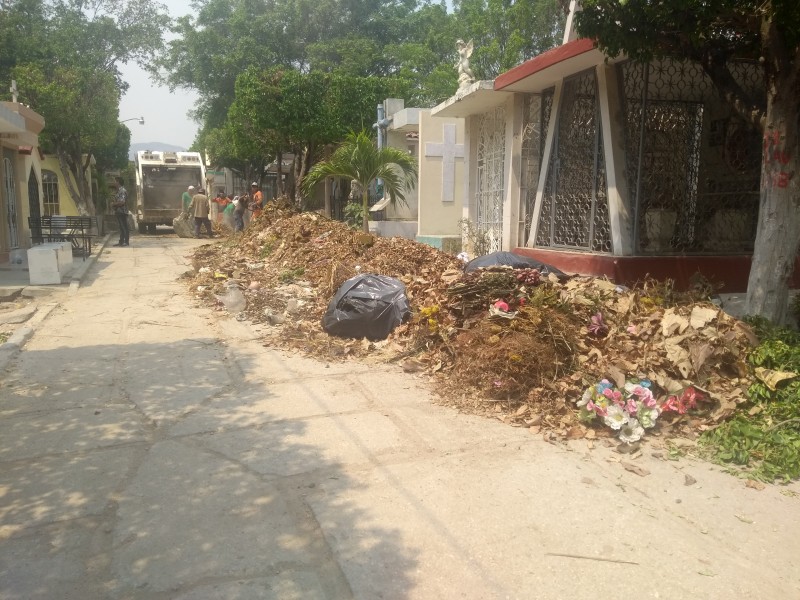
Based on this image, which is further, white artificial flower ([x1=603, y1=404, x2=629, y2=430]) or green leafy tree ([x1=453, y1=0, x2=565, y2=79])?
green leafy tree ([x1=453, y1=0, x2=565, y2=79])

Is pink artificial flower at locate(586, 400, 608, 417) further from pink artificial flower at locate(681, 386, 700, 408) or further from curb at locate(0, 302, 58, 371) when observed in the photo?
curb at locate(0, 302, 58, 371)

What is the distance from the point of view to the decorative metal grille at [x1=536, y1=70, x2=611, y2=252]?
26.7 ft

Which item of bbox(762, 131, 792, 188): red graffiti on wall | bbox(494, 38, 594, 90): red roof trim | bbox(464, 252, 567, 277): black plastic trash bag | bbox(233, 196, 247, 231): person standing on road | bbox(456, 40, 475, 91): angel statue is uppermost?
bbox(456, 40, 475, 91): angel statue

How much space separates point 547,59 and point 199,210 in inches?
625

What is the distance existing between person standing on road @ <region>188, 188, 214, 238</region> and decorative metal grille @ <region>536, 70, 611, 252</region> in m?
14.7

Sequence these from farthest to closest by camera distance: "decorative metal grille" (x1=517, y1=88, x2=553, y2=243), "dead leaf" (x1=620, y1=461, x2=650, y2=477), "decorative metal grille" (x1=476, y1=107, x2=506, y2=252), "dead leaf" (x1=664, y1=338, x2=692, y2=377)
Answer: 1. "decorative metal grille" (x1=476, y1=107, x2=506, y2=252)
2. "decorative metal grille" (x1=517, y1=88, x2=553, y2=243)
3. "dead leaf" (x1=664, y1=338, x2=692, y2=377)
4. "dead leaf" (x1=620, y1=461, x2=650, y2=477)

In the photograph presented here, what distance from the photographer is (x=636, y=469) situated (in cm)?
382

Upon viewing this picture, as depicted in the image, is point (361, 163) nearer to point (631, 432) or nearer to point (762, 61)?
point (762, 61)

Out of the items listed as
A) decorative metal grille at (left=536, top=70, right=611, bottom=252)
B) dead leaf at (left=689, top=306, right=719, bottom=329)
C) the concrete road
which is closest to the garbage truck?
decorative metal grille at (left=536, top=70, right=611, bottom=252)

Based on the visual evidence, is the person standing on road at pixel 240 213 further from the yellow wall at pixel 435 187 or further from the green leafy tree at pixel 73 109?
the yellow wall at pixel 435 187

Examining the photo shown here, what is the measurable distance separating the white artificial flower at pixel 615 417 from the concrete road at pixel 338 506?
10.4 inches

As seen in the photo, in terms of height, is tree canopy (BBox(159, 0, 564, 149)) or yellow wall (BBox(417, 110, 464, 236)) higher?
tree canopy (BBox(159, 0, 564, 149))

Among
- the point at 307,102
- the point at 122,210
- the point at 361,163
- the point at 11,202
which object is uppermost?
the point at 307,102

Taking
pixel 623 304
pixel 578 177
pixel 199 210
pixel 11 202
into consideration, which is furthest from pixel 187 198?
pixel 623 304
